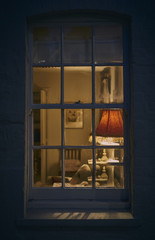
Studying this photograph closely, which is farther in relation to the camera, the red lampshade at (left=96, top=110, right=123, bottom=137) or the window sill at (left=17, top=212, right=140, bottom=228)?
the red lampshade at (left=96, top=110, right=123, bottom=137)

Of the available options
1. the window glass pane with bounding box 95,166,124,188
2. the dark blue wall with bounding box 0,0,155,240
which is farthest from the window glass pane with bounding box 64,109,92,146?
the dark blue wall with bounding box 0,0,155,240

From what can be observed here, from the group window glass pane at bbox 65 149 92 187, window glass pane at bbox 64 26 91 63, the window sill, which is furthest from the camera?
window glass pane at bbox 64 26 91 63

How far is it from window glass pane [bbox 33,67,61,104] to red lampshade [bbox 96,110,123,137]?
1.90ft

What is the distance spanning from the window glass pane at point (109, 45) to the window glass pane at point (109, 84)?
11 cm

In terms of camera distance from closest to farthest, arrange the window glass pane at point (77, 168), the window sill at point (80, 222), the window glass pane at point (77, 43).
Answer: the window sill at point (80, 222) < the window glass pane at point (77, 168) < the window glass pane at point (77, 43)

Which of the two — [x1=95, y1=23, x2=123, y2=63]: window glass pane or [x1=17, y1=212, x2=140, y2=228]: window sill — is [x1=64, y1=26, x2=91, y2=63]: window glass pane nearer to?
[x1=95, y1=23, x2=123, y2=63]: window glass pane

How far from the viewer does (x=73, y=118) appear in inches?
109

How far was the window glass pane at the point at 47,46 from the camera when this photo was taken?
2857 mm

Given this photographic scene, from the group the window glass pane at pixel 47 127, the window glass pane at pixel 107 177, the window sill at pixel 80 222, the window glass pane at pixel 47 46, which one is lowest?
the window sill at pixel 80 222

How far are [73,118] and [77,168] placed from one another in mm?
576

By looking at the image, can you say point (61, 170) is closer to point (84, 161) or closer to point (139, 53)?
point (84, 161)

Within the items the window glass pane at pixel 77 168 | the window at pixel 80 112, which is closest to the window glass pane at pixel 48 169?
the window at pixel 80 112

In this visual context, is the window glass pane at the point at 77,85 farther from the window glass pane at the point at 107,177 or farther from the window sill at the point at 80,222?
the window sill at the point at 80,222

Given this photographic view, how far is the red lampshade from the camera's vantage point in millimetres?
2811
